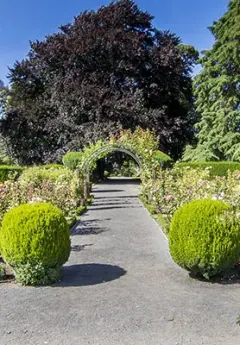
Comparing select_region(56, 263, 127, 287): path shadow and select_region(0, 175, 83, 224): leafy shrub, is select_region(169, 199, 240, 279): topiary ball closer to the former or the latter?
select_region(56, 263, 127, 287): path shadow

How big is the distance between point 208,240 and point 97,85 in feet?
63.0

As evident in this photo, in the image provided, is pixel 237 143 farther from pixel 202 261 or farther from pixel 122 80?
pixel 202 261

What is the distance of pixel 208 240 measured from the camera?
15.2ft

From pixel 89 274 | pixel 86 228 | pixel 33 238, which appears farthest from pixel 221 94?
pixel 33 238

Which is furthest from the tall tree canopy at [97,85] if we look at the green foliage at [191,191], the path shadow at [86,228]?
the path shadow at [86,228]

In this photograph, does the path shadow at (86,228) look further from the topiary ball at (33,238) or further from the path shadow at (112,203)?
the path shadow at (112,203)

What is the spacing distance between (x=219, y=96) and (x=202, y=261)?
67.4 feet

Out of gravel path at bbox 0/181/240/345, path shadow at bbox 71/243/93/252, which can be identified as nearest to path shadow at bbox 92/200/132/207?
path shadow at bbox 71/243/93/252

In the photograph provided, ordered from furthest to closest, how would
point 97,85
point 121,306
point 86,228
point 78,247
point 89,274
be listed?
1. point 97,85
2. point 86,228
3. point 78,247
4. point 89,274
5. point 121,306

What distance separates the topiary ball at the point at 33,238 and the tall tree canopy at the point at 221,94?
18253 mm

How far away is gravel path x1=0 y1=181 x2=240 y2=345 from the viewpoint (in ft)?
10.6

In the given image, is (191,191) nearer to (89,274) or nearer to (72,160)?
(89,274)

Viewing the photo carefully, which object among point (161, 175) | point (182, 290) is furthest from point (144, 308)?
point (161, 175)

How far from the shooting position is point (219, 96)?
2361 cm
